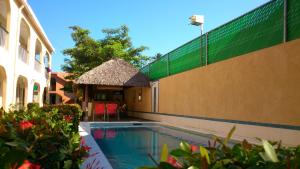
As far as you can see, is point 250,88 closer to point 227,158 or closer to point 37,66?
point 227,158

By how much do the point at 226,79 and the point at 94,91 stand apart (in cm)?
1424

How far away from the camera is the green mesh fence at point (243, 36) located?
9008 millimetres

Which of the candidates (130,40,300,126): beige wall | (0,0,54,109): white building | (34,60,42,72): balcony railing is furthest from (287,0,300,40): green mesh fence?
(34,60,42,72): balcony railing

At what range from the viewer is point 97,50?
98.1 ft

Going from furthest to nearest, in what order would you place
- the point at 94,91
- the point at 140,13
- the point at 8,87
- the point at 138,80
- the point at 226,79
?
the point at 94,91
the point at 138,80
the point at 140,13
the point at 8,87
the point at 226,79

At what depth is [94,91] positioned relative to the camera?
24250 mm

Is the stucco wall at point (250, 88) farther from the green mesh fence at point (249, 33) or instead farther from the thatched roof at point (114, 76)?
the thatched roof at point (114, 76)

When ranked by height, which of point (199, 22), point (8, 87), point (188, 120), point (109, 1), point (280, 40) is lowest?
point (188, 120)

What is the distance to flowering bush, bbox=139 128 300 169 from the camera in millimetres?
1042

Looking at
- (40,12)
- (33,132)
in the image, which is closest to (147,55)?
(40,12)

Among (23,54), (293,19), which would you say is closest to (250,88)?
(293,19)

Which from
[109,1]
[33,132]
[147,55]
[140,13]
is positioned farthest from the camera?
[147,55]

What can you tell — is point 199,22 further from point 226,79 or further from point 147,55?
point 147,55

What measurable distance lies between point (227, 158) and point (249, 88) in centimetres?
956
